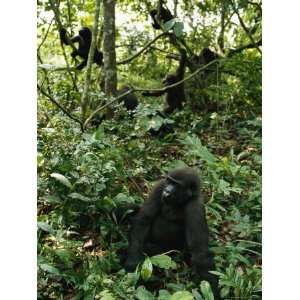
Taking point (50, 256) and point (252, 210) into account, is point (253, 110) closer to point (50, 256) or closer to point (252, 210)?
point (252, 210)

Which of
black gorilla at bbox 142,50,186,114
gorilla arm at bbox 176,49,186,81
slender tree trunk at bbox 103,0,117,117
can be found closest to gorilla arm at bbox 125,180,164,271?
slender tree trunk at bbox 103,0,117,117

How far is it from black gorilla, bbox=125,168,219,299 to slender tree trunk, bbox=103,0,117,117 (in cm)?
295

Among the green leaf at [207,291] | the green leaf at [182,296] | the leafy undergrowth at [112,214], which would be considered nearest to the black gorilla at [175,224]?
the leafy undergrowth at [112,214]

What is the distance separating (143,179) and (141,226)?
1.22 meters

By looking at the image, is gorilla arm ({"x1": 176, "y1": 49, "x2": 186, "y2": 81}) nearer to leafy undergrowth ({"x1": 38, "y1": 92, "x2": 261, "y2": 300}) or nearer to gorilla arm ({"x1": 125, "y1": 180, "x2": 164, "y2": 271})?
leafy undergrowth ({"x1": 38, "y1": 92, "x2": 261, "y2": 300})

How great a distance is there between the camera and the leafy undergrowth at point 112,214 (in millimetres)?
4211

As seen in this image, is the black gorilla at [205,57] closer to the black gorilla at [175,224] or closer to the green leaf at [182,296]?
the black gorilla at [175,224]

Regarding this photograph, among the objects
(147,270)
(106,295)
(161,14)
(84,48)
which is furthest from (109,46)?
(106,295)

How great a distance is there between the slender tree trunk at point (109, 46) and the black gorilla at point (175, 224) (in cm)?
295

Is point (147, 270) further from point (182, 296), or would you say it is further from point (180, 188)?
point (180, 188)

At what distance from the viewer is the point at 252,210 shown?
19.0 ft

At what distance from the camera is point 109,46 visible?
24.7ft

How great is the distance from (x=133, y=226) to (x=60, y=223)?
0.72 m

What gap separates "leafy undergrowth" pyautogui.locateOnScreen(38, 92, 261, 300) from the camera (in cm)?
421
